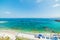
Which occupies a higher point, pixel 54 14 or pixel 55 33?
pixel 54 14

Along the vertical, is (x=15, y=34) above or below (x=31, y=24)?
below

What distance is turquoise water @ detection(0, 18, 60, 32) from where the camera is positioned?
8.97ft

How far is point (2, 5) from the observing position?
110 inches

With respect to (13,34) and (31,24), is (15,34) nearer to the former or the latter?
(13,34)

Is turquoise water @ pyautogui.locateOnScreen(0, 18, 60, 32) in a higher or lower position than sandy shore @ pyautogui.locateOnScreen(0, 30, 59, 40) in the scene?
higher

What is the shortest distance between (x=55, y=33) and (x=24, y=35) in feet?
1.91

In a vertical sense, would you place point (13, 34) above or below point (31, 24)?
below

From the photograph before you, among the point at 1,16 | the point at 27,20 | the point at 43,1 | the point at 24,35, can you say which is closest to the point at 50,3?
the point at 43,1

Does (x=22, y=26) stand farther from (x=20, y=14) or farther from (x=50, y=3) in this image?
(x=50, y=3)

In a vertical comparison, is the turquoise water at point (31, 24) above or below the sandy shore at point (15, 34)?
above

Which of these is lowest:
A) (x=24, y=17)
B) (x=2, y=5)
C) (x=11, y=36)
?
(x=11, y=36)

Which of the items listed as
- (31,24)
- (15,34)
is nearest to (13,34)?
(15,34)

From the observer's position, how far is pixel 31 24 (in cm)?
277

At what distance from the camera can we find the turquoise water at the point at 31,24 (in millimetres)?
2734
